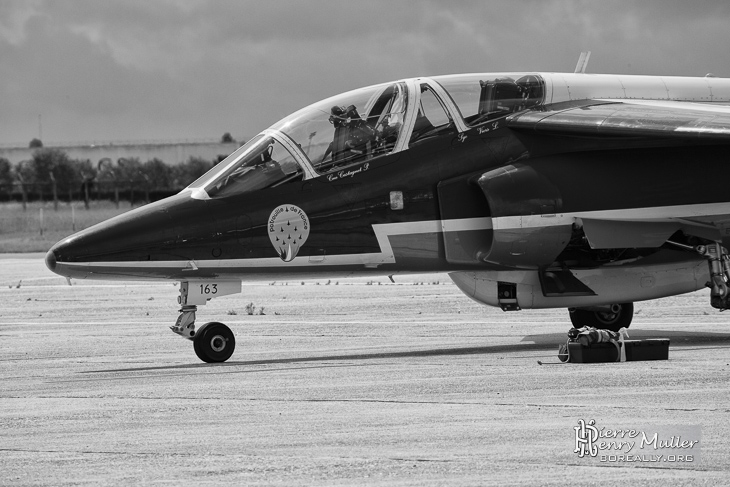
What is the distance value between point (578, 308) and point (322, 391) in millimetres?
6255

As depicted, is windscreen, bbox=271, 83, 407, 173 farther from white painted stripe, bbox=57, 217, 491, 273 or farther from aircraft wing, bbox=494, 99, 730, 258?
aircraft wing, bbox=494, 99, 730, 258

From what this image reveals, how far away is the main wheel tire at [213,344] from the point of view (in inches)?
515

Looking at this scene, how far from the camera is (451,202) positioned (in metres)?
13.5

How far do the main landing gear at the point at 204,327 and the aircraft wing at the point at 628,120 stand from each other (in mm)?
3978

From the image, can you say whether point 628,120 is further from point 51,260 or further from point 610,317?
point 51,260

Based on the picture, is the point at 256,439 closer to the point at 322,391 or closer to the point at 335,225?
the point at 322,391

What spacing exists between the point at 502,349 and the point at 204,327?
3.61m

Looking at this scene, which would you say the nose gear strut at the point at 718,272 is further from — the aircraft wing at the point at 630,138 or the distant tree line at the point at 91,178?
the distant tree line at the point at 91,178

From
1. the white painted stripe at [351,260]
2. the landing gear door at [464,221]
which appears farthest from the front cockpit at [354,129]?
the white painted stripe at [351,260]

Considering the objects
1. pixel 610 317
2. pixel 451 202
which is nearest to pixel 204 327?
pixel 451 202

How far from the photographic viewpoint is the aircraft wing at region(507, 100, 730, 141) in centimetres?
1259

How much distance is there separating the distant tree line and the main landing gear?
81867 mm

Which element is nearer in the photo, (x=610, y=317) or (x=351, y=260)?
(x=351, y=260)

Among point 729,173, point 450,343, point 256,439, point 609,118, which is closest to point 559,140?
point 609,118
